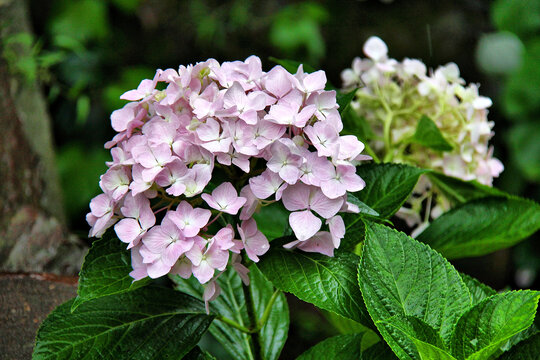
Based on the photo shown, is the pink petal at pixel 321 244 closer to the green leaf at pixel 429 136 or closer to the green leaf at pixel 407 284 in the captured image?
the green leaf at pixel 407 284

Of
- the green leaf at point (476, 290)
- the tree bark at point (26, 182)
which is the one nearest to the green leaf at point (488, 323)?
the green leaf at point (476, 290)

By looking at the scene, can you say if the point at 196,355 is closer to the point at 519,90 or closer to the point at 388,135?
the point at 388,135

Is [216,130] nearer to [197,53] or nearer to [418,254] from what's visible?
[418,254]

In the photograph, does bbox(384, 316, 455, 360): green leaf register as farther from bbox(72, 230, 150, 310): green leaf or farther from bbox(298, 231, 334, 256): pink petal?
bbox(72, 230, 150, 310): green leaf

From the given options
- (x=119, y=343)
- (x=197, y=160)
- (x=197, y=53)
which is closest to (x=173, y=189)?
(x=197, y=160)

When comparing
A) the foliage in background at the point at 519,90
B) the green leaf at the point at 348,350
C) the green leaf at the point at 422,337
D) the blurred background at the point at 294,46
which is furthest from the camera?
the foliage in background at the point at 519,90

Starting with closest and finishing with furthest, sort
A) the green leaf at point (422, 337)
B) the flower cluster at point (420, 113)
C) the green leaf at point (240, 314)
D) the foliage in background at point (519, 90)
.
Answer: the green leaf at point (422, 337) < the green leaf at point (240, 314) < the flower cluster at point (420, 113) < the foliage in background at point (519, 90)

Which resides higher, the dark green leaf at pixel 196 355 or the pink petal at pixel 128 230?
the pink petal at pixel 128 230

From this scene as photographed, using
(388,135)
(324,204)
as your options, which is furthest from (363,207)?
(388,135)
